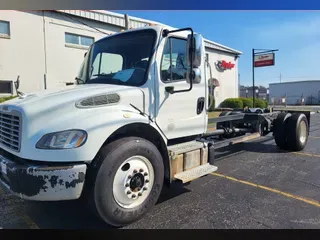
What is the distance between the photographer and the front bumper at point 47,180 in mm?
2914

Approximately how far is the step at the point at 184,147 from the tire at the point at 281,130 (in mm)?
4084

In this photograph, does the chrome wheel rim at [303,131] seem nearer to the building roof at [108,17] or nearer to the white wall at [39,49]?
the building roof at [108,17]

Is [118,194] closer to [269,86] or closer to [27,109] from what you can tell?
[27,109]

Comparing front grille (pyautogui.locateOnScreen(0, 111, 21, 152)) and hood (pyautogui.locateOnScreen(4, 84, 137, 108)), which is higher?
hood (pyautogui.locateOnScreen(4, 84, 137, 108))

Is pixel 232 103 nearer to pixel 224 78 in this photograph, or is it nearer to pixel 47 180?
pixel 224 78

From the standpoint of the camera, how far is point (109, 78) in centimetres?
414

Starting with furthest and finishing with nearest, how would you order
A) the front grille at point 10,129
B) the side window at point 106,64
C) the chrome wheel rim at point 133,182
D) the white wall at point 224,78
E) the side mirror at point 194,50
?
1. the white wall at point 224,78
2. the side window at point 106,64
3. the side mirror at point 194,50
4. the chrome wheel rim at point 133,182
5. the front grille at point 10,129

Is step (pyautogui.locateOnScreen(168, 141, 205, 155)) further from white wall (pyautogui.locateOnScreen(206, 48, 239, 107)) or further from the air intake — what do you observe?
white wall (pyautogui.locateOnScreen(206, 48, 239, 107))

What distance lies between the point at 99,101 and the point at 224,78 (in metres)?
25.4

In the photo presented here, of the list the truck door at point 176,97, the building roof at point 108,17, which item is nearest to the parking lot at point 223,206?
the truck door at point 176,97

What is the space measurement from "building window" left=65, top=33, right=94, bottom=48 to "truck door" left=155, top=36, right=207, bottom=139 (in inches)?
529

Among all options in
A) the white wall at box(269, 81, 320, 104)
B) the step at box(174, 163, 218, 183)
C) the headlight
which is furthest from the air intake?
the white wall at box(269, 81, 320, 104)

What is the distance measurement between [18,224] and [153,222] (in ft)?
5.63

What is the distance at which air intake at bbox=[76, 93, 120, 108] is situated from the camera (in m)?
3.32
